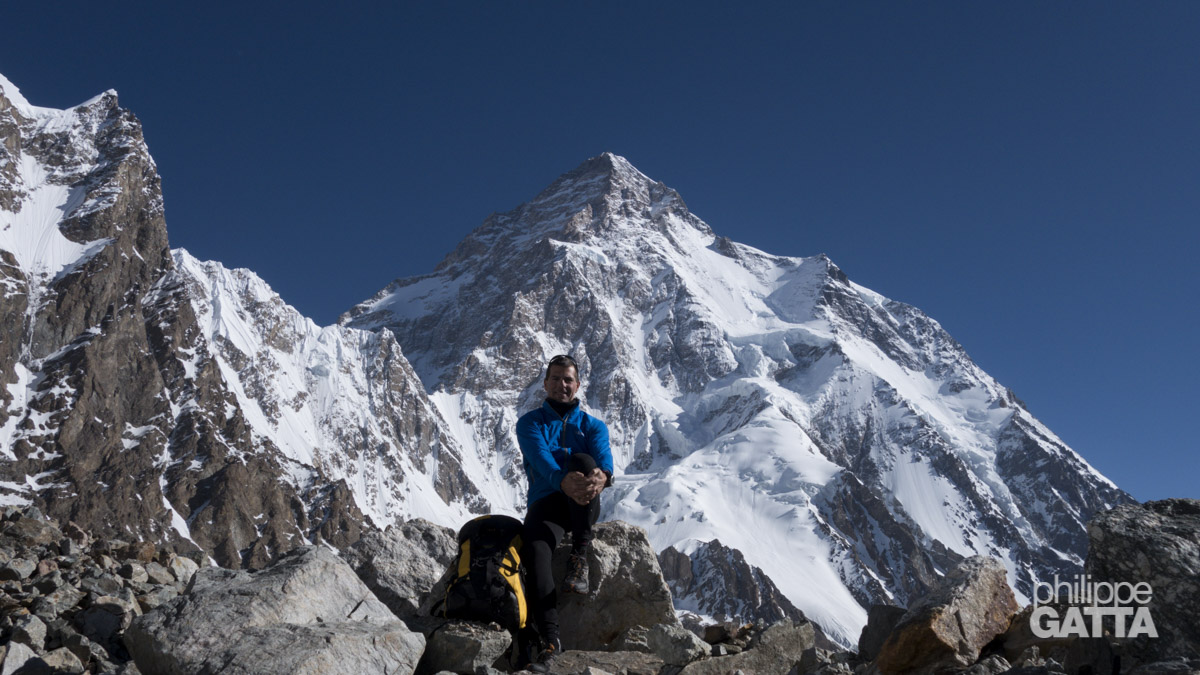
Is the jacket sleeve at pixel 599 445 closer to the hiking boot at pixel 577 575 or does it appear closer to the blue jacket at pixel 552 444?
the blue jacket at pixel 552 444

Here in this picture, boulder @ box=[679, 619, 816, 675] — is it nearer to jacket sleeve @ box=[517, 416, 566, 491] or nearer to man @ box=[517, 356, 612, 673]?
man @ box=[517, 356, 612, 673]

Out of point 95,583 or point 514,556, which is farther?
point 95,583

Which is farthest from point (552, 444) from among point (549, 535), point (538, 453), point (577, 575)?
point (577, 575)

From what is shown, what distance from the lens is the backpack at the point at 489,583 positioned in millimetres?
8258

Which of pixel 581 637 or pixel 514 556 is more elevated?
pixel 514 556

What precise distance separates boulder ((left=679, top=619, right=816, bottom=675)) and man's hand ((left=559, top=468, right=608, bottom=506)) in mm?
2113

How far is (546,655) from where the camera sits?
26.9ft

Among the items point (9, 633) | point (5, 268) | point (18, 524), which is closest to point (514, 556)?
point (9, 633)

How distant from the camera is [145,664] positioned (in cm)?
656

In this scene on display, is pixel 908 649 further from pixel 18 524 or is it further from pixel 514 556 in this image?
pixel 18 524

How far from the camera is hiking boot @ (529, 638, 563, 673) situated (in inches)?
307

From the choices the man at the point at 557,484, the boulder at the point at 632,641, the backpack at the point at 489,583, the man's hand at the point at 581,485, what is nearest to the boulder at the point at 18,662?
the backpack at the point at 489,583

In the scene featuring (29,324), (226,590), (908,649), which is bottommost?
(908,649)

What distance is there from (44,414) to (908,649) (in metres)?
213
